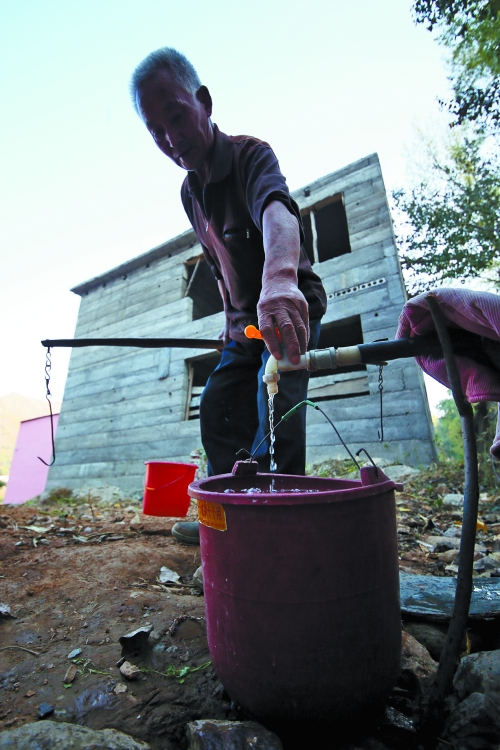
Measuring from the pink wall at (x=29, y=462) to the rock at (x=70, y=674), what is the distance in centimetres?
1084

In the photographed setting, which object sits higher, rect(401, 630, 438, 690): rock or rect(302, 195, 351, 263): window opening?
rect(302, 195, 351, 263): window opening

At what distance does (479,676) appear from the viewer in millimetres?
813

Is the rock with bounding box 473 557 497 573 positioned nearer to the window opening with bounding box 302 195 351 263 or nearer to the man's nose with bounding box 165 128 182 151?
the man's nose with bounding box 165 128 182 151

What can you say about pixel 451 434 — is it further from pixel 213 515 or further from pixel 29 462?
pixel 213 515

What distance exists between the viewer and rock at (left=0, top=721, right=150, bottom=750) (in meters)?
0.67

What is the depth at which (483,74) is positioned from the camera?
508 centimetres

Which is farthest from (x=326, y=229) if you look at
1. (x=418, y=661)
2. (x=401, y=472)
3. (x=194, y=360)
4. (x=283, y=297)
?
(x=418, y=661)

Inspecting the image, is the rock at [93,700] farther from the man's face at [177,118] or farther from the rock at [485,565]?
the man's face at [177,118]

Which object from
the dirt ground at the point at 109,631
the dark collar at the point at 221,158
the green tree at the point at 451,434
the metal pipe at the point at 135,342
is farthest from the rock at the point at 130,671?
the green tree at the point at 451,434

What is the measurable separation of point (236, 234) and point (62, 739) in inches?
68.0

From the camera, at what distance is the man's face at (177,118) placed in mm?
1646

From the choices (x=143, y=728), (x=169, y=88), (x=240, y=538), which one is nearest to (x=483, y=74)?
(x=169, y=88)

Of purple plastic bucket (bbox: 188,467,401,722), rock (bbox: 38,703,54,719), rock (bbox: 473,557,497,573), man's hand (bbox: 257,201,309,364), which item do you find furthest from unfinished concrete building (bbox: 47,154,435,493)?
rock (bbox: 38,703,54,719)

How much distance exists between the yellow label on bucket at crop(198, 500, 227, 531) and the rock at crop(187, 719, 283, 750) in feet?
1.20
